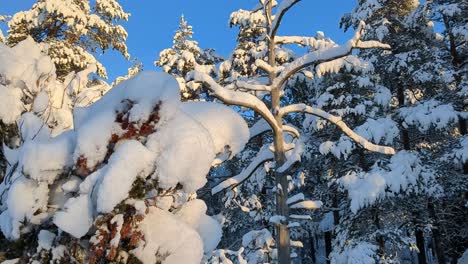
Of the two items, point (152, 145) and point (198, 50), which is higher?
point (198, 50)

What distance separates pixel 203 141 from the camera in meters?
2.64

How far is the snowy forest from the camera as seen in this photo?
2572 millimetres

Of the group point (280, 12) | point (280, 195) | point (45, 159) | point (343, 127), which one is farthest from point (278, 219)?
point (45, 159)

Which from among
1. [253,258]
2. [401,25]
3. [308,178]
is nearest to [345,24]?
[401,25]

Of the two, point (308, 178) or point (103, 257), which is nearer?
point (103, 257)

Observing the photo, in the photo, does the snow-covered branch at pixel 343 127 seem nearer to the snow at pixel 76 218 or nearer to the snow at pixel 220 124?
the snow at pixel 220 124

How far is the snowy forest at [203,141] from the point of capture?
257cm

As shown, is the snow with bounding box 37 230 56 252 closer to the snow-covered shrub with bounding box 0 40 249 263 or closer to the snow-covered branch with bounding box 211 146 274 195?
the snow-covered shrub with bounding box 0 40 249 263

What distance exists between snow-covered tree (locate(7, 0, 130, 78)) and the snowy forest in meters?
0.06

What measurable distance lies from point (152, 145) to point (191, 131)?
0.26 m

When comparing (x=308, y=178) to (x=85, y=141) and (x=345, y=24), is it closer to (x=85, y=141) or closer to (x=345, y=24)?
(x=345, y=24)

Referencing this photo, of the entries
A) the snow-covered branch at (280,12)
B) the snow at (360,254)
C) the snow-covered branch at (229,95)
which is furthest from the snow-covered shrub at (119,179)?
the snow at (360,254)

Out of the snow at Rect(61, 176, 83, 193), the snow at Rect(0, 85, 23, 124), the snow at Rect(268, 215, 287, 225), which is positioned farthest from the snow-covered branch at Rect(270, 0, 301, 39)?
the snow at Rect(61, 176, 83, 193)

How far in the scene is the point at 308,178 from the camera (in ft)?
64.5
